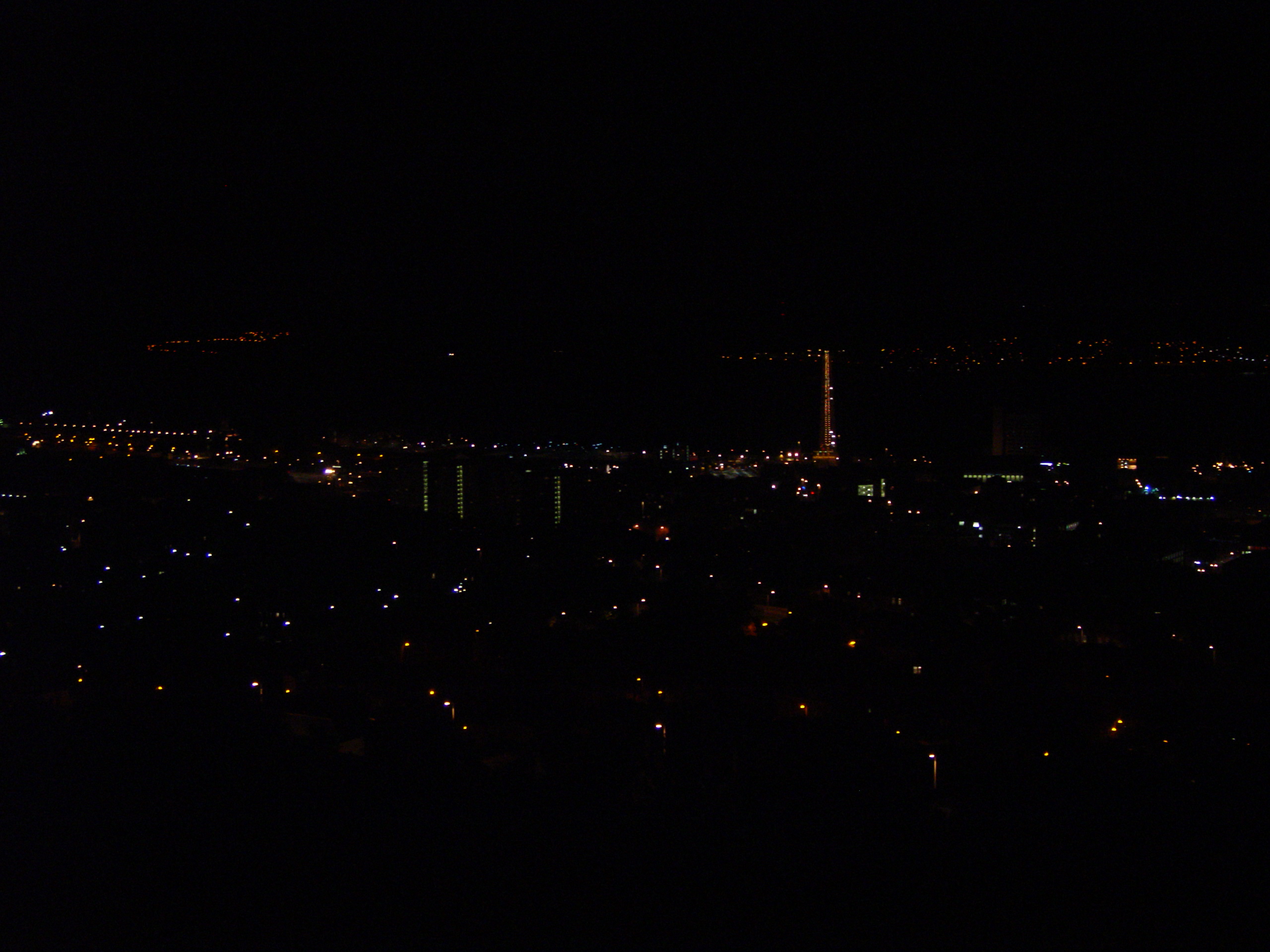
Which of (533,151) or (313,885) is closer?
(313,885)

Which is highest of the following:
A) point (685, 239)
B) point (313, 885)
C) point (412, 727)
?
point (685, 239)

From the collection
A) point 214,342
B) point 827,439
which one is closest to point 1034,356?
point 827,439

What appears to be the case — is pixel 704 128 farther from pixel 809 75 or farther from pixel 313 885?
pixel 313 885

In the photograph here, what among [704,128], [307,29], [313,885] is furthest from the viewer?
[704,128]

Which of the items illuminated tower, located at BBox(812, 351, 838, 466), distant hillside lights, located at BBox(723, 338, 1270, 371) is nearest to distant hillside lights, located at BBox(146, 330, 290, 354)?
distant hillside lights, located at BBox(723, 338, 1270, 371)

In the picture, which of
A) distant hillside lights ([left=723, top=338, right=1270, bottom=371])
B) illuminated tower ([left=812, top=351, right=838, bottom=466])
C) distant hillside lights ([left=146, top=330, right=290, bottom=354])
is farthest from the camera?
illuminated tower ([left=812, top=351, right=838, bottom=466])

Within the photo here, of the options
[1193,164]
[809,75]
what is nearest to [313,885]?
[809,75]

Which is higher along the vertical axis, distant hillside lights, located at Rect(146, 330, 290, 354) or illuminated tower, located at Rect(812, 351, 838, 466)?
distant hillside lights, located at Rect(146, 330, 290, 354)

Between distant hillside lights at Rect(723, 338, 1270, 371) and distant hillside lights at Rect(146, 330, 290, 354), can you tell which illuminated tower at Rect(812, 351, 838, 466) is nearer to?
distant hillside lights at Rect(723, 338, 1270, 371)
